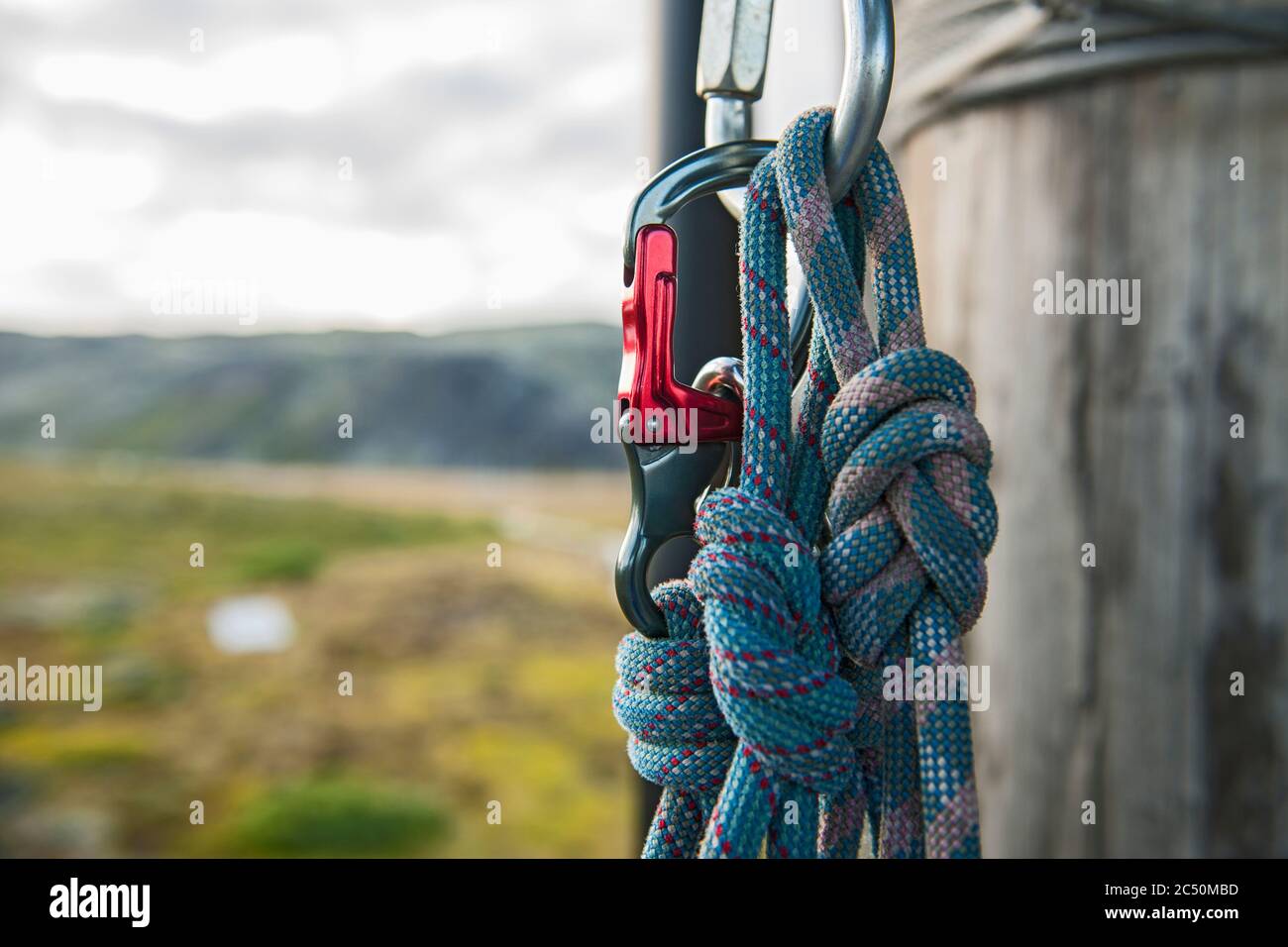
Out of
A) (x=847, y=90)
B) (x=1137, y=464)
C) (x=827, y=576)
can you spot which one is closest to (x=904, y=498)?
(x=827, y=576)

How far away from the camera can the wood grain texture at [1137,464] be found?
0.70m

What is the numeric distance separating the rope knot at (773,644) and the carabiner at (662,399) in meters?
0.04

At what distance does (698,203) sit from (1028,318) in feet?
1.16

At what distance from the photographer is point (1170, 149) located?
73cm

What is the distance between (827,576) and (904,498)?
0.16 feet

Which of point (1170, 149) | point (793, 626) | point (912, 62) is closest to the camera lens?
point (793, 626)

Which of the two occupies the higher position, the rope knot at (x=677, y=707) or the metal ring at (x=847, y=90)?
the metal ring at (x=847, y=90)

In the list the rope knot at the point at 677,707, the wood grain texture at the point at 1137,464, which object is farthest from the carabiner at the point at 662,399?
the wood grain texture at the point at 1137,464

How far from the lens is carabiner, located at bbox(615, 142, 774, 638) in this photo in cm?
44

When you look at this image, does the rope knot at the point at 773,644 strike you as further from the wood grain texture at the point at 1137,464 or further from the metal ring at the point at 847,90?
the wood grain texture at the point at 1137,464

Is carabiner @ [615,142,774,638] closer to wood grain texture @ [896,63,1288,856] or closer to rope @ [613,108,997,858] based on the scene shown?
rope @ [613,108,997,858]
